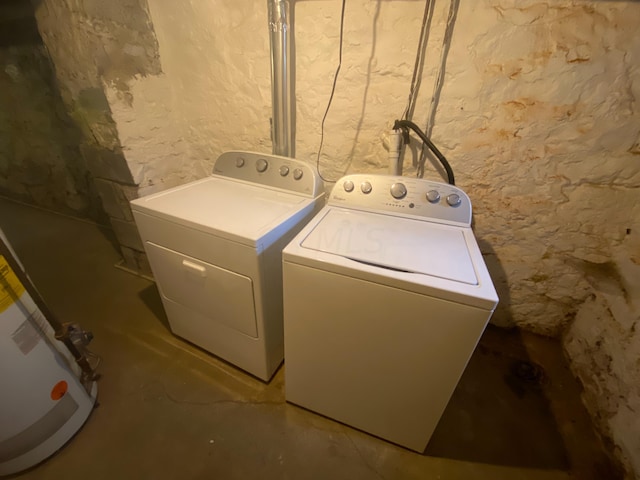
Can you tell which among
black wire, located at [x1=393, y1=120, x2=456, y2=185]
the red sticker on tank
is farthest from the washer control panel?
the red sticker on tank

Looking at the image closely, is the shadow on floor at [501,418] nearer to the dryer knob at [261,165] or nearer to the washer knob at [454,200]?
the washer knob at [454,200]

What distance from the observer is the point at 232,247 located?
0.95 meters

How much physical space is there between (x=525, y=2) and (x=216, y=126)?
1.52 meters

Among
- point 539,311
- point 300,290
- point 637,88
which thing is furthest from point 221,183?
point 539,311

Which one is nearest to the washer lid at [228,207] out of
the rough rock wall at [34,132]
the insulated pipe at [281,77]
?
the insulated pipe at [281,77]

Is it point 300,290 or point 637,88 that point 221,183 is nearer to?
point 300,290

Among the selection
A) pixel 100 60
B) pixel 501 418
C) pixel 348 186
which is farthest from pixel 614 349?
pixel 100 60

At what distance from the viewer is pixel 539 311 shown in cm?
151

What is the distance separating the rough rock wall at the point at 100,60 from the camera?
1272 mm

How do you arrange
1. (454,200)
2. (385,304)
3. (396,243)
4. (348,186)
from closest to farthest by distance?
(385,304), (396,243), (454,200), (348,186)

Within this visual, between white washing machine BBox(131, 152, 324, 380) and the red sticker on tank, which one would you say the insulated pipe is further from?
the red sticker on tank

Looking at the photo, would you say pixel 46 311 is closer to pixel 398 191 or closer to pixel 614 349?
pixel 398 191

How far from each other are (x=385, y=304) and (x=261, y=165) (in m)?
0.92

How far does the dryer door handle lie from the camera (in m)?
1.07
